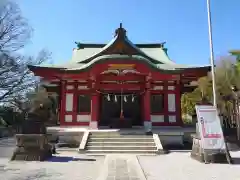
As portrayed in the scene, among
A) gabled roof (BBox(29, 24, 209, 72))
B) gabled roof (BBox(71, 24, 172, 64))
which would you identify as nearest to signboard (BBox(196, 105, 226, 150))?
gabled roof (BBox(29, 24, 209, 72))

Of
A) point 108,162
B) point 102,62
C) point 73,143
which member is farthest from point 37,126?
point 102,62

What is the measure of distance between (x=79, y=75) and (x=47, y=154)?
21.2 feet

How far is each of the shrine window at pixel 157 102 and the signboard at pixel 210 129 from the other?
312 inches

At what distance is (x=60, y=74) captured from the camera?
51.4 ft

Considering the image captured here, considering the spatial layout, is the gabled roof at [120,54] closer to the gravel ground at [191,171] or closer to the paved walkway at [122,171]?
the paved walkway at [122,171]

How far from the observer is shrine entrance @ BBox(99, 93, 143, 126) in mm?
17562

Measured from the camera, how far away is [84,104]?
1723cm

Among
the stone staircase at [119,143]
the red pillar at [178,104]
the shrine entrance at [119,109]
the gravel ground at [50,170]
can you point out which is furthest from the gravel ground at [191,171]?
the shrine entrance at [119,109]

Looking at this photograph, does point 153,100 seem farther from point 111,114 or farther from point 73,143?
point 73,143

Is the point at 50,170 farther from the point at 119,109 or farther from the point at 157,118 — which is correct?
the point at 157,118

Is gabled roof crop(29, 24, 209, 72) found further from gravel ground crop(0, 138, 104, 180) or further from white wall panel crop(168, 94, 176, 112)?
gravel ground crop(0, 138, 104, 180)

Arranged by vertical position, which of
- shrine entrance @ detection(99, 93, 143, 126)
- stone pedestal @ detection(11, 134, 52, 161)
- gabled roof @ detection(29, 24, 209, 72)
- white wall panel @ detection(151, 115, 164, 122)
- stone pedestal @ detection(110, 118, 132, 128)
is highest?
gabled roof @ detection(29, 24, 209, 72)

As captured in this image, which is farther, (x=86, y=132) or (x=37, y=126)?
(x=86, y=132)

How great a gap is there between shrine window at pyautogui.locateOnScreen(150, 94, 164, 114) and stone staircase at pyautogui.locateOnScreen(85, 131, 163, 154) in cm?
435
